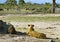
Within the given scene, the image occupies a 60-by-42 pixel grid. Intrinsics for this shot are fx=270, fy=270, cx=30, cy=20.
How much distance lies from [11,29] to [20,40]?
2.62m

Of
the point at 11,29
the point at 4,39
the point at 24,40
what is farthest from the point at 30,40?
the point at 11,29

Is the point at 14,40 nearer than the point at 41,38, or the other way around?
the point at 14,40

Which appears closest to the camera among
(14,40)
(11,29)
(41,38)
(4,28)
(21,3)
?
(14,40)

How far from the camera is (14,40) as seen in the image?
38.2ft

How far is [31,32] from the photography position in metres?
13.2

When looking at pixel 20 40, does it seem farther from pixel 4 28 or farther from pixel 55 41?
pixel 4 28

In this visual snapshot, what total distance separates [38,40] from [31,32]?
4.72 feet

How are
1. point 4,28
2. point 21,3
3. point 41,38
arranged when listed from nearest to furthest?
point 41,38 → point 4,28 → point 21,3

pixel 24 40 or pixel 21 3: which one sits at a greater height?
pixel 24 40

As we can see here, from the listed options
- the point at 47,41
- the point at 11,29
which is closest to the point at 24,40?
the point at 47,41

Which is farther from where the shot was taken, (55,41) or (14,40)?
(55,41)

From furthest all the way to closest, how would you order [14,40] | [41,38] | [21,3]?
1. [21,3]
2. [41,38]
3. [14,40]

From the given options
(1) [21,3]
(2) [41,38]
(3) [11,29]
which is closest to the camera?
(2) [41,38]

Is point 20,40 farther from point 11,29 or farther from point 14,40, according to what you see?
point 11,29
